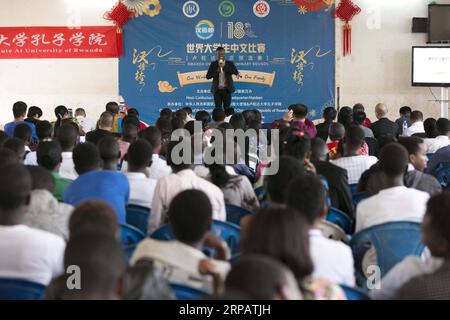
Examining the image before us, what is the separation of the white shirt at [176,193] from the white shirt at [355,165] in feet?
5.08

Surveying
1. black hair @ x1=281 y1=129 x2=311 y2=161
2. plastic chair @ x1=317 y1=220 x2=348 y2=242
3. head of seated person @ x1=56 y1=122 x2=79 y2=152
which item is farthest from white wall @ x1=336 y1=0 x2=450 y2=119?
plastic chair @ x1=317 y1=220 x2=348 y2=242

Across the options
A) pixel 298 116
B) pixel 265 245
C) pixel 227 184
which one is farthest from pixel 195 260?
pixel 298 116

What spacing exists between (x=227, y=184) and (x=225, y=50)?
26.9ft

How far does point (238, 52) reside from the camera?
12.0m

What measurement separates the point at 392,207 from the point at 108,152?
5.90ft

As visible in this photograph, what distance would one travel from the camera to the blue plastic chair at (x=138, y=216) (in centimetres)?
381

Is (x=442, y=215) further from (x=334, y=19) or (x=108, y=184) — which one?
(x=334, y=19)

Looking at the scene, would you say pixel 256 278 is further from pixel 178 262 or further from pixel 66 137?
pixel 66 137

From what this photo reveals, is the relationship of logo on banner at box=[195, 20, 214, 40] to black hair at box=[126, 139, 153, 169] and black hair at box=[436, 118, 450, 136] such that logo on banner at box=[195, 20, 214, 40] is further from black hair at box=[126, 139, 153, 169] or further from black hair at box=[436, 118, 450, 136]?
black hair at box=[126, 139, 153, 169]

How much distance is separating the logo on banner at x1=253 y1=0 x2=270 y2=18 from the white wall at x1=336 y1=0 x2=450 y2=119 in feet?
4.06

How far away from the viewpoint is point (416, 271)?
91.9 inches

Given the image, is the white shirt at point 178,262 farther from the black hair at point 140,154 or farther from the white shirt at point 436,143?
the white shirt at point 436,143

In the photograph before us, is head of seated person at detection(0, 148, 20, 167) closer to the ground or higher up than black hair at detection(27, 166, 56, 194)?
higher up

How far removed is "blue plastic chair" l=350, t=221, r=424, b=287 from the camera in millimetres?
3023
